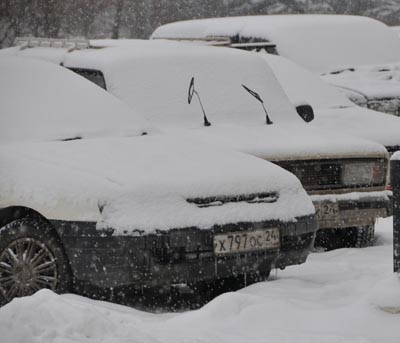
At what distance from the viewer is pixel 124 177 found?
21.1ft

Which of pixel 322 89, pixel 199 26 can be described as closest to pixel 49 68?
pixel 322 89

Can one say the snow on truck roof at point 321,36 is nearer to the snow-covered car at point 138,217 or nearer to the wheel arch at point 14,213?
the snow-covered car at point 138,217

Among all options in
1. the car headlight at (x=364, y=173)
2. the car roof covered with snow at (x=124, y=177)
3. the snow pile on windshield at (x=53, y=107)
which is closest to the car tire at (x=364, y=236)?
the car headlight at (x=364, y=173)

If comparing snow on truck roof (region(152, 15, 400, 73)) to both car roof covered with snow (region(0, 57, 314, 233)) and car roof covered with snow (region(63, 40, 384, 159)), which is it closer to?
car roof covered with snow (region(63, 40, 384, 159))

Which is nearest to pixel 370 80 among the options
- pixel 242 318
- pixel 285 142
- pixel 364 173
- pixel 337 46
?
pixel 337 46

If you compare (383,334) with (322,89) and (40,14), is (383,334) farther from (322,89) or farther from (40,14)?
(40,14)

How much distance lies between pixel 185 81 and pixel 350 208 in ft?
6.03

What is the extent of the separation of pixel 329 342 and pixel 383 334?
0.34m

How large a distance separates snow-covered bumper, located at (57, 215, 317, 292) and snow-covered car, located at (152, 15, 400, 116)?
22.9ft

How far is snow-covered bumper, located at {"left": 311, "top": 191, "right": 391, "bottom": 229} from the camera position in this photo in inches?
324

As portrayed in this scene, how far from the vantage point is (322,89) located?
38.4ft

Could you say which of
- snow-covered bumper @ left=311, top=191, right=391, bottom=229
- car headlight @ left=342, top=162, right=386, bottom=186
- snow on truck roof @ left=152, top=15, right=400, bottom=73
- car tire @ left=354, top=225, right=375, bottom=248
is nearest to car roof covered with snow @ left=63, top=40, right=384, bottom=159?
car headlight @ left=342, top=162, right=386, bottom=186

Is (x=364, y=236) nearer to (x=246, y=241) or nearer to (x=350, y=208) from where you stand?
(x=350, y=208)

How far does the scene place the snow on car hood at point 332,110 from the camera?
10.1 metres
